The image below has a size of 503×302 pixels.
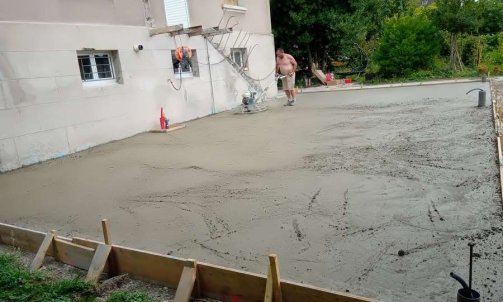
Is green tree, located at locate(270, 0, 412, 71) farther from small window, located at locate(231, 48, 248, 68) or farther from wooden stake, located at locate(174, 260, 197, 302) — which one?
wooden stake, located at locate(174, 260, 197, 302)

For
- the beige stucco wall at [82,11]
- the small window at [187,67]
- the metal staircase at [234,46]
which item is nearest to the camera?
the beige stucco wall at [82,11]

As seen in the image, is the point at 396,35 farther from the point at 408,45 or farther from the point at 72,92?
the point at 72,92

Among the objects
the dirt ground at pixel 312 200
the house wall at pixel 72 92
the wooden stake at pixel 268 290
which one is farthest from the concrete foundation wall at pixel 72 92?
the wooden stake at pixel 268 290

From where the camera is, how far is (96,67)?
866 cm

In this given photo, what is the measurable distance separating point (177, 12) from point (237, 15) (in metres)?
2.92

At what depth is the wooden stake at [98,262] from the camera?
2.94 meters

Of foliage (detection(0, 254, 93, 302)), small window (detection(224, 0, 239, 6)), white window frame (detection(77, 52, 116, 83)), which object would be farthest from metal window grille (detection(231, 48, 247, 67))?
foliage (detection(0, 254, 93, 302))

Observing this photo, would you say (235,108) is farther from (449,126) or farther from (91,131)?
(449,126)

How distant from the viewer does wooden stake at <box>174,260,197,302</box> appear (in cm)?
256

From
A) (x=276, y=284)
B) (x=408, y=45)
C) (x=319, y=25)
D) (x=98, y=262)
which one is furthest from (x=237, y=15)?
(x=276, y=284)

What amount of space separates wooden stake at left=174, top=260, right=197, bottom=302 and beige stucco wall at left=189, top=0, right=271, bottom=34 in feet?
32.8

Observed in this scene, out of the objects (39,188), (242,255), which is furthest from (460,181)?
(39,188)

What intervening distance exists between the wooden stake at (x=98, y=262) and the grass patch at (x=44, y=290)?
0.22 ft

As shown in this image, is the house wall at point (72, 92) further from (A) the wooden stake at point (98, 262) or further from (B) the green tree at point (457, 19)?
(B) the green tree at point (457, 19)
